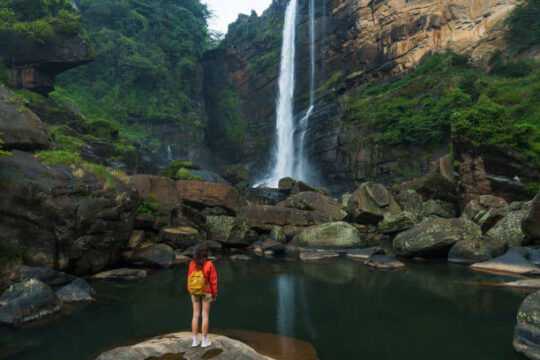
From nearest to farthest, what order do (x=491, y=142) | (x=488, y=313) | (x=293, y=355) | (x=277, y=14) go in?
(x=293, y=355) → (x=488, y=313) → (x=491, y=142) → (x=277, y=14)

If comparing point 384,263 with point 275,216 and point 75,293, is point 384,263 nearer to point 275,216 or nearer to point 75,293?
point 275,216

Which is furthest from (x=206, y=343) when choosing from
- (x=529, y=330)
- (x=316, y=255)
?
(x=316, y=255)

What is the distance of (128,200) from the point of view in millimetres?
11312

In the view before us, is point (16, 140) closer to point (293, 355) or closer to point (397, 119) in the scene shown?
point (293, 355)

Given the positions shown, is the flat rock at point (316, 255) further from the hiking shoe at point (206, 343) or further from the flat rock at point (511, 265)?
the hiking shoe at point (206, 343)

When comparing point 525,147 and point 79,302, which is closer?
point 79,302

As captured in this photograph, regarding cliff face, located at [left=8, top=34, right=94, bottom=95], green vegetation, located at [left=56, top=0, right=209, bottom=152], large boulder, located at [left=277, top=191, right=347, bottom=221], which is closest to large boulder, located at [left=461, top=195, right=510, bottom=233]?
large boulder, located at [left=277, top=191, right=347, bottom=221]

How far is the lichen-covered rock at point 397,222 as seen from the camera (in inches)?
697

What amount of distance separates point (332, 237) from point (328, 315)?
9425 mm

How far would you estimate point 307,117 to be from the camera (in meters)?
40.5

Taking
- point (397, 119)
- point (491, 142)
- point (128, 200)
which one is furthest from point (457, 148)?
point (128, 200)

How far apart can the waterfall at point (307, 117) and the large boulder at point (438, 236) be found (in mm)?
24485

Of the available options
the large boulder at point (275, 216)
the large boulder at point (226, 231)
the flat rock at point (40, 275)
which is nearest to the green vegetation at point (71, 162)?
the flat rock at point (40, 275)

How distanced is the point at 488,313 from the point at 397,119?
27.6 m
